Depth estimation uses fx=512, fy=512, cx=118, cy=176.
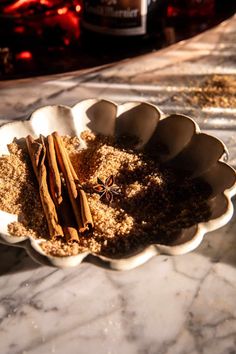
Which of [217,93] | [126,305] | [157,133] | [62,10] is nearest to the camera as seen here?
[126,305]

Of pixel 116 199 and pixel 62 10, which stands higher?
pixel 62 10

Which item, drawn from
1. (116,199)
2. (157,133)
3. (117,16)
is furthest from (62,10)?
(116,199)

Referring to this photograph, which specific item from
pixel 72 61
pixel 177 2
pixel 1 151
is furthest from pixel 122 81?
pixel 1 151

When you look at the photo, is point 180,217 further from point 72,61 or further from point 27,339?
point 72,61

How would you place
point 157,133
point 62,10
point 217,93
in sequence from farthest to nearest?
point 62,10
point 217,93
point 157,133

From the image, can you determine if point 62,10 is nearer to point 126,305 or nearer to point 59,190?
point 59,190

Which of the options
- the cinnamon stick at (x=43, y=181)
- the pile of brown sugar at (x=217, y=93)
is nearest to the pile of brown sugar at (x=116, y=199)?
the cinnamon stick at (x=43, y=181)

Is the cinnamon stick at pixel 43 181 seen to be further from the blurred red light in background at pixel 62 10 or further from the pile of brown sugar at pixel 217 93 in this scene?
the blurred red light in background at pixel 62 10
